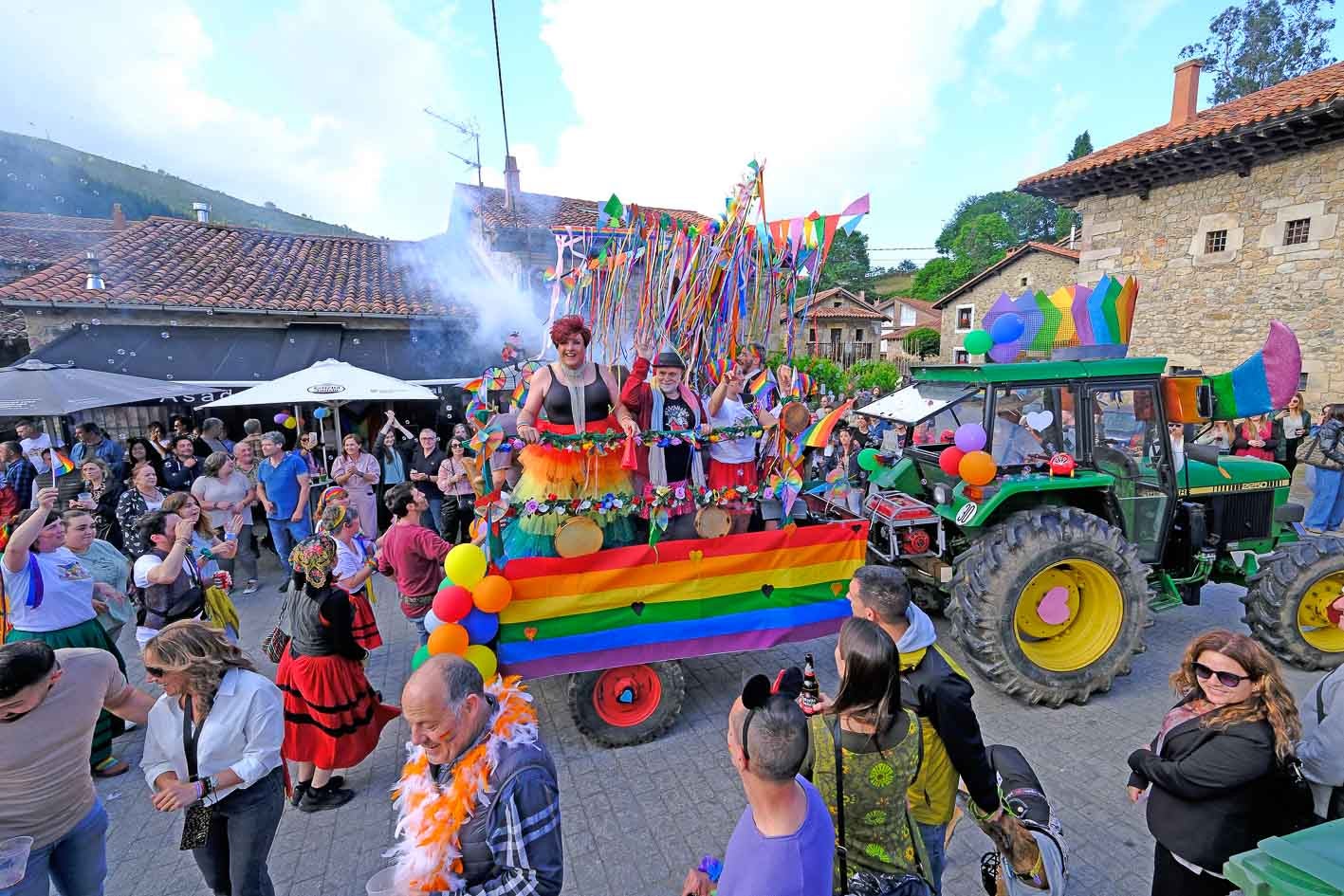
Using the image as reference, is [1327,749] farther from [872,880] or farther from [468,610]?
[468,610]

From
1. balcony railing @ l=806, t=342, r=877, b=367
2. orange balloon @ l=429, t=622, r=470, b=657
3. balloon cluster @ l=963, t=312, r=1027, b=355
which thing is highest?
balcony railing @ l=806, t=342, r=877, b=367

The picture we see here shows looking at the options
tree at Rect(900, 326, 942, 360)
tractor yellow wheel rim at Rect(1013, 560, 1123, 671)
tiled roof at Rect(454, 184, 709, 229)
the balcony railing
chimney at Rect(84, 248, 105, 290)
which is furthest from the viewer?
tree at Rect(900, 326, 942, 360)

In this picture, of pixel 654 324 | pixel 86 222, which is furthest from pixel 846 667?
pixel 86 222

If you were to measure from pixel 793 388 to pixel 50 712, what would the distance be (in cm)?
386

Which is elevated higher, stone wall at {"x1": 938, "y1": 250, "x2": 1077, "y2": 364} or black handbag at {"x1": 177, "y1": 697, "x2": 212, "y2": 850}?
stone wall at {"x1": 938, "y1": 250, "x2": 1077, "y2": 364}

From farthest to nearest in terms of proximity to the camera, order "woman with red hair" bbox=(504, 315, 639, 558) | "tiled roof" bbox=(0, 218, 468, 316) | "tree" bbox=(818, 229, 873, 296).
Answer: "tree" bbox=(818, 229, 873, 296) → "tiled roof" bbox=(0, 218, 468, 316) → "woman with red hair" bbox=(504, 315, 639, 558)

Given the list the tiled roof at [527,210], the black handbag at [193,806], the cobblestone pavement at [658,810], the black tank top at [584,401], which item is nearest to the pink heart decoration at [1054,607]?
the cobblestone pavement at [658,810]

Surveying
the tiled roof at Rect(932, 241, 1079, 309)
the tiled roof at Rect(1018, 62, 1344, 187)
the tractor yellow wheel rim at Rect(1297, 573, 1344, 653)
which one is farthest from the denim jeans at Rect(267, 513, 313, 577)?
the tiled roof at Rect(932, 241, 1079, 309)

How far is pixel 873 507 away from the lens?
4.52 metres

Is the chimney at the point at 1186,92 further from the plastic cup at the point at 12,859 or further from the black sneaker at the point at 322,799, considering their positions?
the plastic cup at the point at 12,859

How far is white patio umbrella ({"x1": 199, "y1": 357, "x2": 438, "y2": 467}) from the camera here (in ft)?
25.0

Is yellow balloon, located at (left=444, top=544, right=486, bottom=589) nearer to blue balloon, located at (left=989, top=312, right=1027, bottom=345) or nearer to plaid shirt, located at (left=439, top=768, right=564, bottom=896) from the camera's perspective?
plaid shirt, located at (left=439, top=768, right=564, bottom=896)

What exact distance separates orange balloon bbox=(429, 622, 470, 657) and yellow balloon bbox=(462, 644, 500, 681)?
0.20ft

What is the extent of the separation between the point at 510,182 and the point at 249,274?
6174 mm
